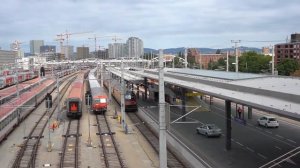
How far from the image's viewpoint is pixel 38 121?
47.1 metres

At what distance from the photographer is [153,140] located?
34.8 meters

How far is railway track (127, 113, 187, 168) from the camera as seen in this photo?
26.3m

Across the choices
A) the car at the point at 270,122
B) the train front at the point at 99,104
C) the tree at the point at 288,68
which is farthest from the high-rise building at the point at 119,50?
the tree at the point at 288,68

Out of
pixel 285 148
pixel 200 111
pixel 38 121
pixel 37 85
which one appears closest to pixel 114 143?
pixel 285 148

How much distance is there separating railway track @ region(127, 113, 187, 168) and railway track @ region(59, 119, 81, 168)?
5.89 metres

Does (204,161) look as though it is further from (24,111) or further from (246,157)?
(24,111)

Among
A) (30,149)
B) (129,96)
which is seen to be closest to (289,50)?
(129,96)

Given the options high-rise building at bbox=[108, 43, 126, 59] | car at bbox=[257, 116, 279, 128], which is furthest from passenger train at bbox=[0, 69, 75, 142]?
car at bbox=[257, 116, 279, 128]

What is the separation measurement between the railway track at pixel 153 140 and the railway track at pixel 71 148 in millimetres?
5888

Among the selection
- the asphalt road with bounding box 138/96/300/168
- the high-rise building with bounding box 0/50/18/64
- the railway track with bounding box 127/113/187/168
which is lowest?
the railway track with bounding box 127/113/187/168

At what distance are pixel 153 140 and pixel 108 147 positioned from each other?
421 cm

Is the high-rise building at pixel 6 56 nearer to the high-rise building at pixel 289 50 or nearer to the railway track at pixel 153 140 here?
the high-rise building at pixel 289 50

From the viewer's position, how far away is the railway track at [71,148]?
27.4m

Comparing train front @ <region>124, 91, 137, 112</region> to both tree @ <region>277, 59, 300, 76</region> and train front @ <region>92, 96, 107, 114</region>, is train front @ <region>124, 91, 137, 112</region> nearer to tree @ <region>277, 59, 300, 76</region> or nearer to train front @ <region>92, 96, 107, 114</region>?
train front @ <region>92, 96, 107, 114</region>
